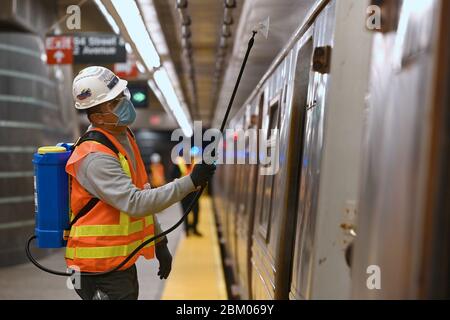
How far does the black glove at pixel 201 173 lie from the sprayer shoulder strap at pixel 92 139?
1.10 ft

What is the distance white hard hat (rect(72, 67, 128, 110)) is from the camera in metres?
2.00

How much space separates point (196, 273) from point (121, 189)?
4357mm

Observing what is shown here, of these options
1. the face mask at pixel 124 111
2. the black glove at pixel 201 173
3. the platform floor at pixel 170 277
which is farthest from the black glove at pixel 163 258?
the face mask at pixel 124 111

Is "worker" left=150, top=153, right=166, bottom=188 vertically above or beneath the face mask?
beneath

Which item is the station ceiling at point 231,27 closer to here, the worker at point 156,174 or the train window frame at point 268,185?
the train window frame at point 268,185

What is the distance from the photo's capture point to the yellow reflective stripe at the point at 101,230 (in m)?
2.07

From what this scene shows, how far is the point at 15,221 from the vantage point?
733 cm

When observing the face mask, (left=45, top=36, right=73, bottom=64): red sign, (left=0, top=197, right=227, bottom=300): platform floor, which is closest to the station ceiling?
(left=45, top=36, right=73, bottom=64): red sign

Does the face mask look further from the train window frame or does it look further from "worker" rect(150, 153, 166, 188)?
the train window frame

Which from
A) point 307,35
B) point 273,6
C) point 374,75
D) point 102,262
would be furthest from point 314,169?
point 273,6

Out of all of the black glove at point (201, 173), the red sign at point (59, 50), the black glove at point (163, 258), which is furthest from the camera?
the red sign at point (59, 50)

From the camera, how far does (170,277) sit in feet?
17.7

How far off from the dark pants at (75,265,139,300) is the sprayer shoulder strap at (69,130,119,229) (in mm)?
287

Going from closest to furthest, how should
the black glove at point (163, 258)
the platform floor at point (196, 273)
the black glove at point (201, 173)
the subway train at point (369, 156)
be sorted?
1. the subway train at point (369, 156)
2. the black glove at point (201, 173)
3. the black glove at point (163, 258)
4. the platform floor at point (196, 273)
